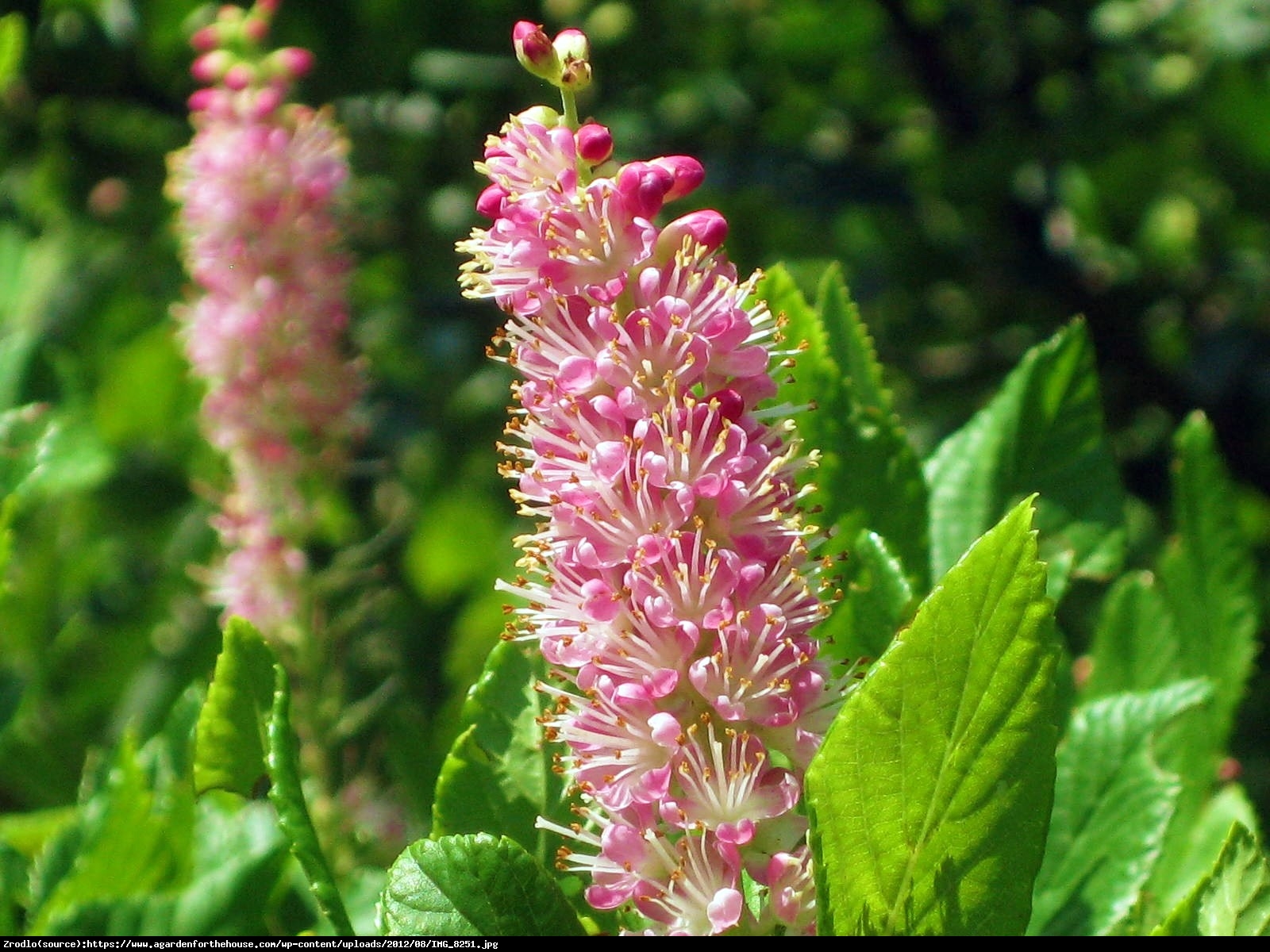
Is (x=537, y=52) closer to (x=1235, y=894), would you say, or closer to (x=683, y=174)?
(x=683, y=174)

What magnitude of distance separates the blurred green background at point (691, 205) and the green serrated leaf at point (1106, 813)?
196 centimetres

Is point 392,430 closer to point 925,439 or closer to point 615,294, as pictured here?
point 925,439

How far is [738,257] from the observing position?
374 centimetres

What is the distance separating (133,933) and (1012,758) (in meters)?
0.67

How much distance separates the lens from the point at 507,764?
130 centimetres

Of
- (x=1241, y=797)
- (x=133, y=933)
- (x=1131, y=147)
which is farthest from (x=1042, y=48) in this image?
(x=133, y=933)

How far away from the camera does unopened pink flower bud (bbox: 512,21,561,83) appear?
1229 mm

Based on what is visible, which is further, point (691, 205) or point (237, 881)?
point (691, 205)

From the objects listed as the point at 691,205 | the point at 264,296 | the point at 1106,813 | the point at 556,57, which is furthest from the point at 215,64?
the point at 1106,813

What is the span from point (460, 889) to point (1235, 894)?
58 cm

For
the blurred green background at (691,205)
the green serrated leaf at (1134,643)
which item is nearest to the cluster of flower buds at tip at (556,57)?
the green serrated leaf at (1134,643)

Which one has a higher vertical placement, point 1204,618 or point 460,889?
point 460,889

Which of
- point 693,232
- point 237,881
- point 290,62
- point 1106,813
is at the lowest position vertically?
point 1106,813

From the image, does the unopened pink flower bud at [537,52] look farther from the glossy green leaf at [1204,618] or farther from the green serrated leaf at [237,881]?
the glossy green leaf at [1204,618]
